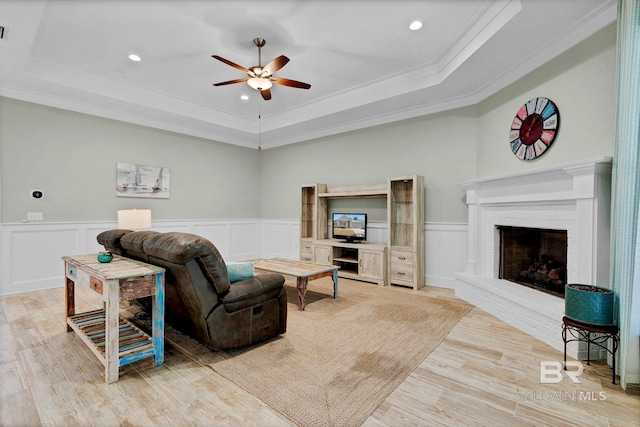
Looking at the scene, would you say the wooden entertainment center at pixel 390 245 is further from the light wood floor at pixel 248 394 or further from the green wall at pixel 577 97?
the light wood floor at pixel 248 394

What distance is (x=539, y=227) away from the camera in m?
3.19

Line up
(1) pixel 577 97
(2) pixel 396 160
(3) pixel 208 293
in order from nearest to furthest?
(3) pixel 208 293 → (1) pixel 577 97 → (2) pixel 396 160

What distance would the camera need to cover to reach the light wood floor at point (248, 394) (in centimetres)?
168

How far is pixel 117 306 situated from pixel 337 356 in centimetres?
169

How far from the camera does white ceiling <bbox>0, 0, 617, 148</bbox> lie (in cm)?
287

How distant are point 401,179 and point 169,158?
4474mm

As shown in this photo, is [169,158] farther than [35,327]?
Yes

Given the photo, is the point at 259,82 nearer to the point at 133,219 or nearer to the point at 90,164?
the point at 133,219

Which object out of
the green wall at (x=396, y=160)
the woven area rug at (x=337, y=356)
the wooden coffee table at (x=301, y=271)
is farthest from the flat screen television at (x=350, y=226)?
the woven area rug at (x=337, y=356)

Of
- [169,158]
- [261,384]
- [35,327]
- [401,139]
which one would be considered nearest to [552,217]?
[401,139]

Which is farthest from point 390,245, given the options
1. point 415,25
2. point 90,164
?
point 90,164

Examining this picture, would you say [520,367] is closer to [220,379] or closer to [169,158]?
[220,379]

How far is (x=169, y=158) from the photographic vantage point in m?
5.82

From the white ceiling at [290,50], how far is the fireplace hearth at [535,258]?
77.0 inches
